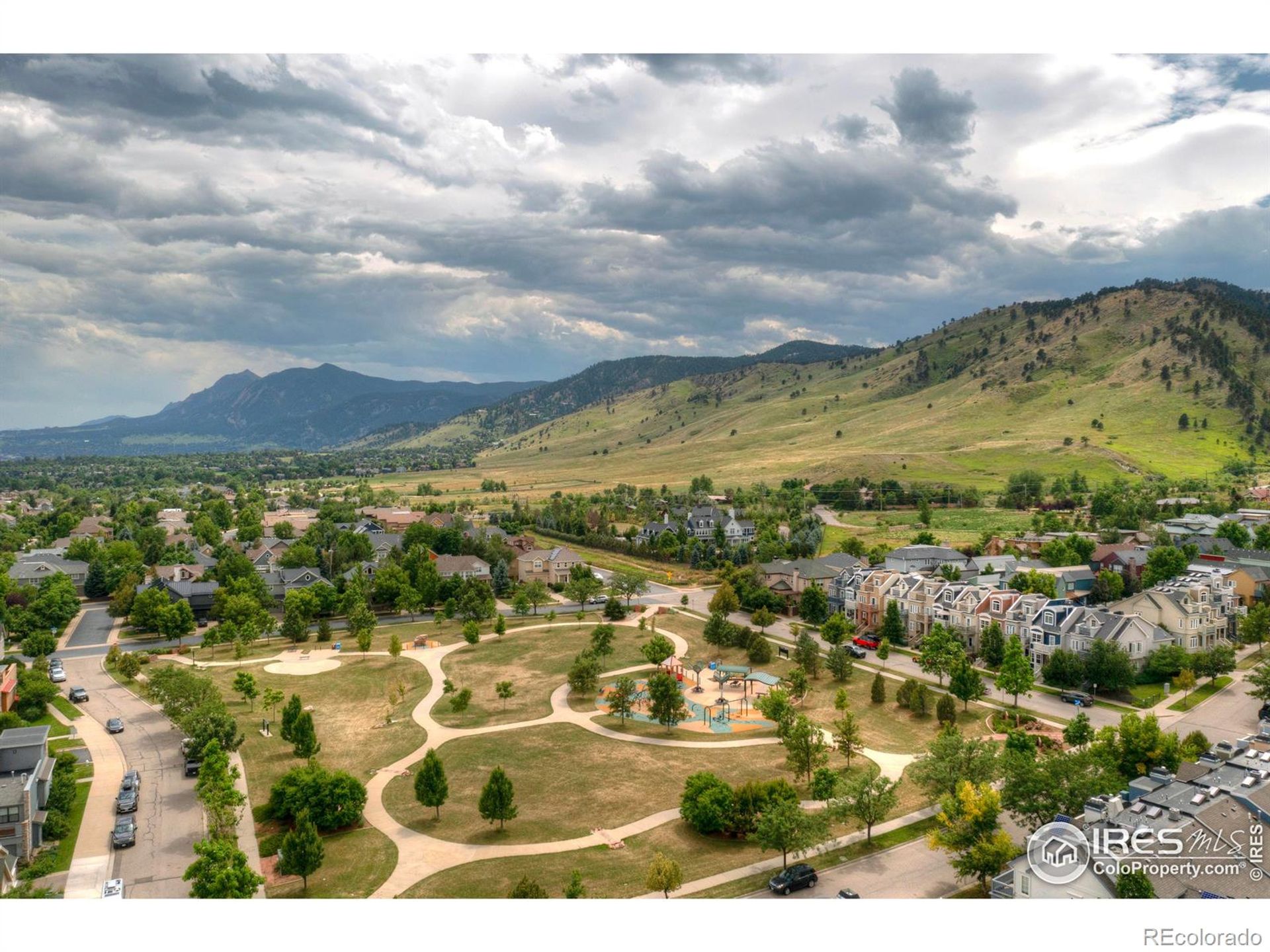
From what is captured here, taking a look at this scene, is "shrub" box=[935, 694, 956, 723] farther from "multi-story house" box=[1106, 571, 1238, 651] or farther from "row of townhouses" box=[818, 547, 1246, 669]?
"multi-story house" box=[1106, 571, 1238, 651]

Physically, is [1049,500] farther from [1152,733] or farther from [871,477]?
[1152,733]

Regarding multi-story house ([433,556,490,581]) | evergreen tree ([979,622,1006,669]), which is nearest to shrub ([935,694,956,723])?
evergreen tree ([979,622,1006,669])

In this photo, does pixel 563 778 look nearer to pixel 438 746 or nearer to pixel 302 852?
pixel 438 746

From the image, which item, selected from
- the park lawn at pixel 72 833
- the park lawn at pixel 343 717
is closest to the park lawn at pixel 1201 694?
the park lawn at pixel 343 717

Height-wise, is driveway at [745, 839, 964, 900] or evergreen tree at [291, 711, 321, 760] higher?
evergreen tree at [291, 711, 321, 760]

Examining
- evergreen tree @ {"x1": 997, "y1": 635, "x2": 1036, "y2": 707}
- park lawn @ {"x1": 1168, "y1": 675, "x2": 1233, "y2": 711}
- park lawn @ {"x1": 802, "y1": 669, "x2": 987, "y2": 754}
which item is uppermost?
evergreen tree @ {"x1": 997, "y1": 635, "x2": 1036, "y2": 707}
